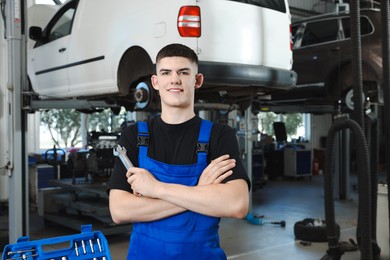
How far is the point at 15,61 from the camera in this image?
420 cm

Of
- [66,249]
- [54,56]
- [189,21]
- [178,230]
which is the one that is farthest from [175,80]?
[54,56]

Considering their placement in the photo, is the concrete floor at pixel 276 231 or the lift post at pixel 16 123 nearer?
the lift post at pixel 16 123

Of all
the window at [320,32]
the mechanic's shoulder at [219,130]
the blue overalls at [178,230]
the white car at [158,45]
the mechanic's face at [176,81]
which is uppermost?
the window at [320,32]

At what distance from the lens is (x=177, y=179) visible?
70.8 inches

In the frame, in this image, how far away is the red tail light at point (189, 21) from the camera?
379 cm

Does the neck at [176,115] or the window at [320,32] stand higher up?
the window at [320,32]

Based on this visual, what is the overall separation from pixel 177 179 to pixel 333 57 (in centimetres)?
533

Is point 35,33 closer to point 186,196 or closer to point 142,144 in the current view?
point 142,144

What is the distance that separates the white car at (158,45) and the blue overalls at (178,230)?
2132 millimetres

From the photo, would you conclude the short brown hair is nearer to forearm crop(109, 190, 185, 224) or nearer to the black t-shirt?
the black t-shirt

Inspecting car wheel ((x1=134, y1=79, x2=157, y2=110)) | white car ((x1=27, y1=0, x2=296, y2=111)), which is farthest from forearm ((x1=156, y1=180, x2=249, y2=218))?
car wheel ((x1=134, y1=79, x2=157, y2=110))

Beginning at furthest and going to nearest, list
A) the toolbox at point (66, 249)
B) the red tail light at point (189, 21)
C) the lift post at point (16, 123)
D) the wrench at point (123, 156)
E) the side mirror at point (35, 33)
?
the side mirror at point (35, 33) → the lift post at point (16, 123) → the red tail light at point (189, 21) → the toolbox at point (66, 249) → the wrench at point (123, 156)

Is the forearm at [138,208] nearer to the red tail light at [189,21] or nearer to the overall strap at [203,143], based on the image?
the overall strap at [203,143]

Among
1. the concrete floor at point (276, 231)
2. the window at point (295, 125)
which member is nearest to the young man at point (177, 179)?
the concrete floor at point (276, 231)
